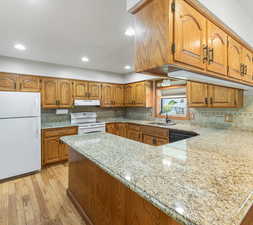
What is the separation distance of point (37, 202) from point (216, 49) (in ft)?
9.53

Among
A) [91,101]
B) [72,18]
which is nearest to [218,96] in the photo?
[72,18]

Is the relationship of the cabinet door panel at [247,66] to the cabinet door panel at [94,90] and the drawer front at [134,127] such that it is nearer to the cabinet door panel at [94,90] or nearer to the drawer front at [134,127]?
the drawer front at [134,127]

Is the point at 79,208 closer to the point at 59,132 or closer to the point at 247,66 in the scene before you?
the point at 59,132

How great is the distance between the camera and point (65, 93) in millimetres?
3680

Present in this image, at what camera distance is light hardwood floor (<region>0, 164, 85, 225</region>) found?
1.77 metres

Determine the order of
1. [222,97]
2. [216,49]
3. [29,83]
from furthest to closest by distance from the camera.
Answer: [29,83] < [222,97] < [216,49]

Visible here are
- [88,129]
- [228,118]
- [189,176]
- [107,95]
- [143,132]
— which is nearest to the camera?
[189,176]

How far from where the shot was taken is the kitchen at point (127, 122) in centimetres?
87

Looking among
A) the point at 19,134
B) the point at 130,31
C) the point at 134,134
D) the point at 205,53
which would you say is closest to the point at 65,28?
the point at 130,31

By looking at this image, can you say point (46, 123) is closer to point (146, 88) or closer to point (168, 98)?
point (146, 88)

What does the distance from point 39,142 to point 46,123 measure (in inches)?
30.2

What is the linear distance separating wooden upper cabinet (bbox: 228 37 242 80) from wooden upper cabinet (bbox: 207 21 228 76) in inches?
4.5

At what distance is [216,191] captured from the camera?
2.45 feet

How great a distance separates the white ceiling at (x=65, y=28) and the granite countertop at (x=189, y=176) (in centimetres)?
149
